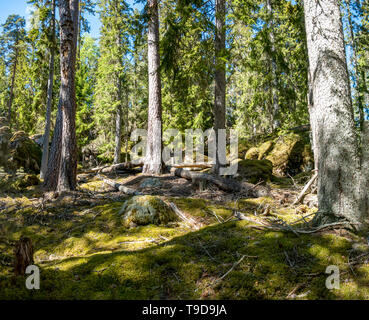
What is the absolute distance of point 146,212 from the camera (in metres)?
5.11

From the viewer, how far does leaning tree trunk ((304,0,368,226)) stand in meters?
3.19

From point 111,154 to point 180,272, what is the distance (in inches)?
767

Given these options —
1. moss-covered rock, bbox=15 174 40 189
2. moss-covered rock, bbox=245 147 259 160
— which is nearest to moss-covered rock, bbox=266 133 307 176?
moss-covered rock, bbox=245 147 259 160

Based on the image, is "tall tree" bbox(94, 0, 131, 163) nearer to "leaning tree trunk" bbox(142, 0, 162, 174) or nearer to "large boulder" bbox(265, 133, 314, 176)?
"leaning tree trunk" bbox(142, 0, 162, 174)

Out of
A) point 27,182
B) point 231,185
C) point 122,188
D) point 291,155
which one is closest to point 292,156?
point 291,155

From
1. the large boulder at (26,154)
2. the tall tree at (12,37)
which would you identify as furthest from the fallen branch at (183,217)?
the tall tree at (12,37)

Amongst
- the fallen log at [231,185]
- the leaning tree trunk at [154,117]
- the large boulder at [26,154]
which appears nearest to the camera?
the fallen log at [231,185]

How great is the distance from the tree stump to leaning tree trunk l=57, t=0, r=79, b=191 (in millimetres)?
5653

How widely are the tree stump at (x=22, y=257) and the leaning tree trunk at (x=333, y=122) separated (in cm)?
355

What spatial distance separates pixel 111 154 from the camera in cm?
2120

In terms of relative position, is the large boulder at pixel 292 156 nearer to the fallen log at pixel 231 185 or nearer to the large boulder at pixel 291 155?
the large boulder at pixel 291 155

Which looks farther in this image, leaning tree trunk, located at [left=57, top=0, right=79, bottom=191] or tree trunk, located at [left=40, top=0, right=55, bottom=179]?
tree trunk, located at [left=40, top=0, right=55, bottom=179]

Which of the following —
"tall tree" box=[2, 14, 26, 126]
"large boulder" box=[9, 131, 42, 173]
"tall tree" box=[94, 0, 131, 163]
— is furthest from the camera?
"tall tree" box=[2, 14, 26, 126]

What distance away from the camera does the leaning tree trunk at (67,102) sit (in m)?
7.90
